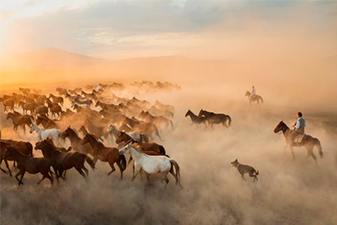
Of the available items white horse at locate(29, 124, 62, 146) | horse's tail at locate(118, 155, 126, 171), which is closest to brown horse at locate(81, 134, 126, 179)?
horse's tail at locate(118, 155, 126, 171)

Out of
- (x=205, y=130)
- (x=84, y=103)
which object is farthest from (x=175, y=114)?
(x=84, y=103)

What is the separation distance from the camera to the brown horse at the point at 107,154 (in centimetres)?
1088

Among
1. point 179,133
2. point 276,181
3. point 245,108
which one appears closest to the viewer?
point 276,181

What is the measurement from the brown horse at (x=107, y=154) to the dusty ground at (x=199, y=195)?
2.15 ft

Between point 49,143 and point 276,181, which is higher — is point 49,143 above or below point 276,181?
above

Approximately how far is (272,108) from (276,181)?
688 inches

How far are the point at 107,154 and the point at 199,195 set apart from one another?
397 centimetres

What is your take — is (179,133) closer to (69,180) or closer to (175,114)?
(175,114)

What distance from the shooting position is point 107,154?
10938 millimetres

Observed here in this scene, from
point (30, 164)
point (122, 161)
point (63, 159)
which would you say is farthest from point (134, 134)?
point (30, 164)

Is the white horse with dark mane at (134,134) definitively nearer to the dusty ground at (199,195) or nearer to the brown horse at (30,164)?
the dusty ground at (199,195)

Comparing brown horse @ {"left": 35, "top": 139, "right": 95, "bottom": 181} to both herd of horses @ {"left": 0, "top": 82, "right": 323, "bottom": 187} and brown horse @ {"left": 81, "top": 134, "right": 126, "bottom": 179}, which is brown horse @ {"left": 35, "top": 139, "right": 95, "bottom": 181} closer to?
herd of horses @ {"left": 0, "top": 82, "right": 323, "bottom": 187}

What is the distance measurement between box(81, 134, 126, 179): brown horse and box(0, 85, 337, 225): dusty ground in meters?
0.66

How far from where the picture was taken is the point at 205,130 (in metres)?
19.4
